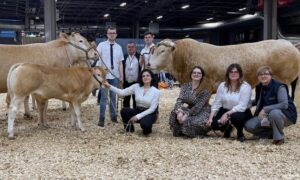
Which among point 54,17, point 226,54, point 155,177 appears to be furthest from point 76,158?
point 54,17

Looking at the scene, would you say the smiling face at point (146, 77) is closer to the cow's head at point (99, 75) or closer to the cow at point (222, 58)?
the cow's head at point (99, 75)

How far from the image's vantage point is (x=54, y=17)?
1609cm

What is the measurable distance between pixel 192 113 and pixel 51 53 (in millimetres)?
3149

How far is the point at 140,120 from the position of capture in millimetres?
6184

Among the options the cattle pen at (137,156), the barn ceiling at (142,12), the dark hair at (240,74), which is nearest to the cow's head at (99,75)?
the cattle pen at (137,156)

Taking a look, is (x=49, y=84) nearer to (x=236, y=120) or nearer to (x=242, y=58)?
(x=236, y=120)

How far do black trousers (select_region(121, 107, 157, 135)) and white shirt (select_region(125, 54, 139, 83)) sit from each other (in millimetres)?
1208

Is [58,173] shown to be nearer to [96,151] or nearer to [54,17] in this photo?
[96,151]

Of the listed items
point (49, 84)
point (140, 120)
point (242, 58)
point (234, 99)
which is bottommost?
point (140, 120)

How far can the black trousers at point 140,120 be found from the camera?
20.2 ft

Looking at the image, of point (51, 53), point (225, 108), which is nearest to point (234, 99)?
point (225, 108)

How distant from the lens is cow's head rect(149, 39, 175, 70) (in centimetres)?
720

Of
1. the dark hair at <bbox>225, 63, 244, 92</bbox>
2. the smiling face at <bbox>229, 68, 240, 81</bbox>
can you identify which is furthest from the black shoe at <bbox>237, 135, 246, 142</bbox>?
the smiling face at <bbox>229, 68, 240, 81</bbox>

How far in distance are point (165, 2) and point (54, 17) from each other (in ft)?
31.7
